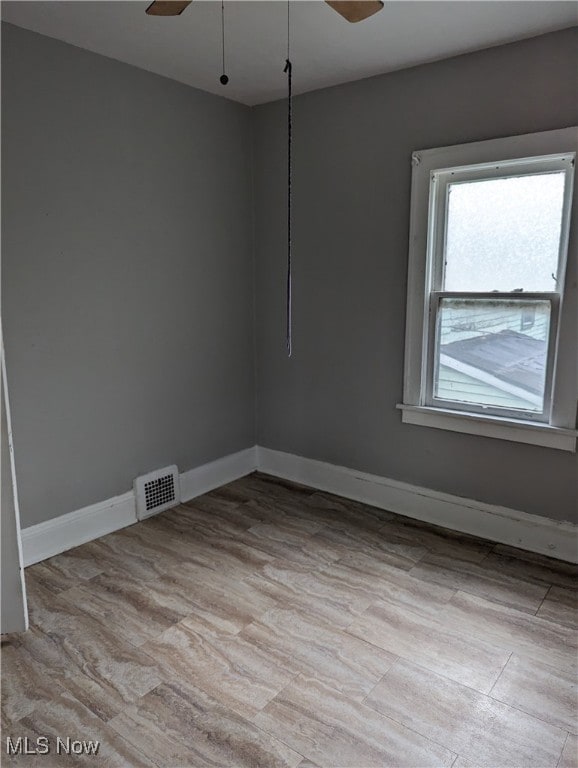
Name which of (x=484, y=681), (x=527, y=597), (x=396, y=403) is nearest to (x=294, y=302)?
(x=396, y=403)

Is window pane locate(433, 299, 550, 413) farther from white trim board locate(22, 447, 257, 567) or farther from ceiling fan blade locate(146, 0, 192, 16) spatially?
ceiling fan blade locate(146, 0, 192, 16)

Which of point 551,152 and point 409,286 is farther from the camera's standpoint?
point 409,286

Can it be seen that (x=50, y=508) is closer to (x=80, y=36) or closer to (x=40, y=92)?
(x=40, y=92)

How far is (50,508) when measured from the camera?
2.62 meters

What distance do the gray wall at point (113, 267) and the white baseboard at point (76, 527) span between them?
6 cm

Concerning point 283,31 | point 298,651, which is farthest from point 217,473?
point 283,31

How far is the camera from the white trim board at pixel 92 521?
2570mm

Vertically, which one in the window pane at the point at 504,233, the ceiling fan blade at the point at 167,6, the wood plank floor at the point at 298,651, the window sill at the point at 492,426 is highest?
the ceiling fan blade at the point at 167,6

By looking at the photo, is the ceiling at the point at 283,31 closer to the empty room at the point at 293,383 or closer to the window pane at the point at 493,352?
the empty room at the point at 293,383

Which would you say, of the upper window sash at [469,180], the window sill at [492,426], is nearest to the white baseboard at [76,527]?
the window sill at [492,426]

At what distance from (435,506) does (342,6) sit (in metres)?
2.37

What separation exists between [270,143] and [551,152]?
5.53 feet

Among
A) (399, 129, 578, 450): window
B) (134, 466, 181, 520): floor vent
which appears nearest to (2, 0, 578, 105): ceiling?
(399, 129, 578, 450): window

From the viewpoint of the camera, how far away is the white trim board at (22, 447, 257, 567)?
2.57 metres
